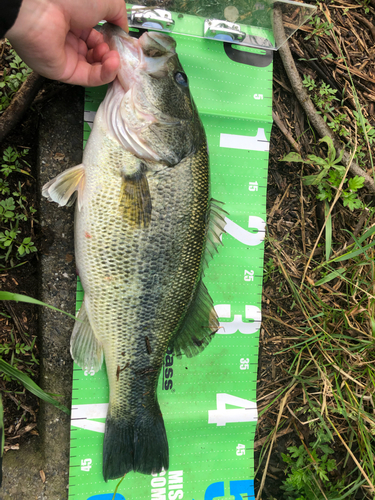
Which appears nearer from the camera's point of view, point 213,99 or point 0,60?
point 0,60

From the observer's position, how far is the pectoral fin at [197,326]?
2188 mm

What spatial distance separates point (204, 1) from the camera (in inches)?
93.2

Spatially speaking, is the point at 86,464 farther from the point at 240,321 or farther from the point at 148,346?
the point at 240,321

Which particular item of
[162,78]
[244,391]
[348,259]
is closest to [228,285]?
[244,391]

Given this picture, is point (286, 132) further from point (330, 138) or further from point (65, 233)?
point (65, 233)

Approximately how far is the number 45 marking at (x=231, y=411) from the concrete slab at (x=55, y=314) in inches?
39.6

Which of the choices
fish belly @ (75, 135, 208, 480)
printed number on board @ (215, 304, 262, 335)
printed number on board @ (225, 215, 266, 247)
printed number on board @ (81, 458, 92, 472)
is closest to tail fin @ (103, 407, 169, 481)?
fish belly @ (75, 135, 208, 480)

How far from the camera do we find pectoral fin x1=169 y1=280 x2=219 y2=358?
219 centimetres

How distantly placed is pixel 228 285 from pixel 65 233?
1.18 m

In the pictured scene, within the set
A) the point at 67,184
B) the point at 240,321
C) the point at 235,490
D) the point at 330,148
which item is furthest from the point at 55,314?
the point at 330,148

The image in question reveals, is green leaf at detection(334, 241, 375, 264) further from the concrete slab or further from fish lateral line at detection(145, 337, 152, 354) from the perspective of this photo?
the concrete slab

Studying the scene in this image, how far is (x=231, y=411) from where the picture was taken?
2455 millimetres

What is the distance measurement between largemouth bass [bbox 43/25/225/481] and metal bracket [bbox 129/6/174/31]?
0.45m

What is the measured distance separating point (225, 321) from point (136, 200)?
117 centimetres
